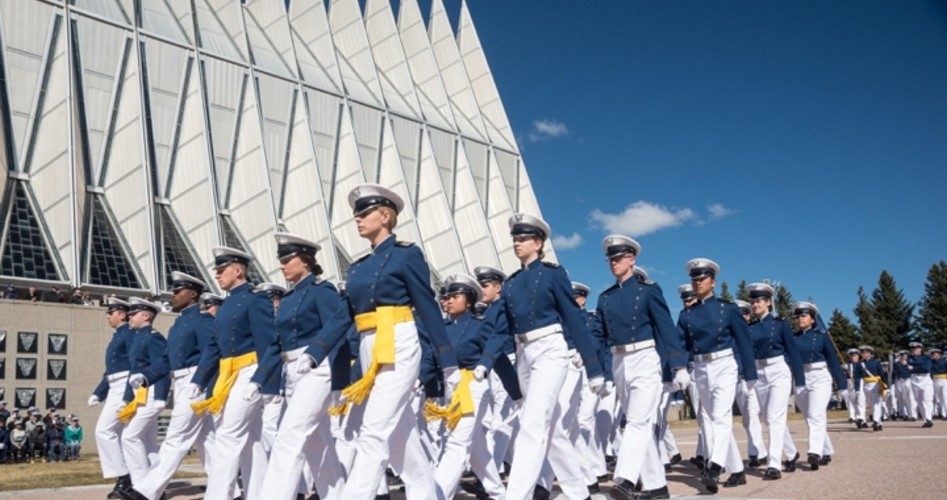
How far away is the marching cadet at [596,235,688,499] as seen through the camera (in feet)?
22.8

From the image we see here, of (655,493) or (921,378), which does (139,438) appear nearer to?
(655,493)

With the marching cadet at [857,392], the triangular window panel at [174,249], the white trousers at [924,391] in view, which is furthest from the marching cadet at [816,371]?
the triangular window panel at [174,249]

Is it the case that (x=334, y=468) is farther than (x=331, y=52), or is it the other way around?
(x=331, y=52)

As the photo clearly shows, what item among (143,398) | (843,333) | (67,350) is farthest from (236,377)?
(843,333)

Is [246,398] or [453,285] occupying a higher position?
[453,285]

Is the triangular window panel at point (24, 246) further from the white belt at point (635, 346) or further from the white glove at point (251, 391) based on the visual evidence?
the white belt at point (635, 346)

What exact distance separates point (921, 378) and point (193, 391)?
21.9 metres

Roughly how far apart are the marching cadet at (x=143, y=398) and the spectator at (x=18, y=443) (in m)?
9.96

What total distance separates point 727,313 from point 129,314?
24.4 feet

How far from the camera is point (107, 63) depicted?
29.8m

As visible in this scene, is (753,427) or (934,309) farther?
(934,309)

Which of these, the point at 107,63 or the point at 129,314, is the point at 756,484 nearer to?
the point at 129,314

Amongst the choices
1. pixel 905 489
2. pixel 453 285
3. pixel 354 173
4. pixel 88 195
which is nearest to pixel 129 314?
pixel 453 285

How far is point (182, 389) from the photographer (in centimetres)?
853
